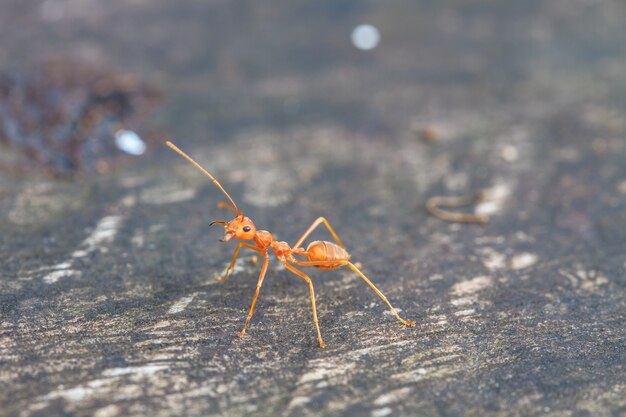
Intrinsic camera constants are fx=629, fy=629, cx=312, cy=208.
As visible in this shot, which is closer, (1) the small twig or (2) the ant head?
(2) the ant head

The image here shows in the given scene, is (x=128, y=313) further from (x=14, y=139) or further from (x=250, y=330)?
(x=14, y=139)

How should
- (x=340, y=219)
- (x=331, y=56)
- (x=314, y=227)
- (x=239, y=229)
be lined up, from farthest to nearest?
(x=331, y=56), (x=340, y=219), (x=314, y=227), (x=239, y=229)

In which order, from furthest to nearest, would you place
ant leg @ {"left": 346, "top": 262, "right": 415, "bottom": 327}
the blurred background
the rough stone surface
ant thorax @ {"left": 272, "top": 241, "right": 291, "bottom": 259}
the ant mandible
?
the blurred background
ant thorax @ {"left": 272, "top": 241, "right": 291, "bottom": 259}
the ant mandible
ant leg @ {"left": 346, "top": 262, "right": 415, "bottom": 327}
the rough stone surface

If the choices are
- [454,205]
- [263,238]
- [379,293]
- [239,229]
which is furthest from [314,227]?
[454,205]

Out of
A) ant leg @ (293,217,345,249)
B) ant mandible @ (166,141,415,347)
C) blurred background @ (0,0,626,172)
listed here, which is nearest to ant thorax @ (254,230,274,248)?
ant mandible @ (166,141,415,347)

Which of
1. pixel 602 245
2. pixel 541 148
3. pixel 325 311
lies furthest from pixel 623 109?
pixel 325 311

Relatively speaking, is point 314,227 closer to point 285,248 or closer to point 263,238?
point 285,248

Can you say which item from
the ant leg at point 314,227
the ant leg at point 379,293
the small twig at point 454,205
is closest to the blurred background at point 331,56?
the small twig at point 454,205

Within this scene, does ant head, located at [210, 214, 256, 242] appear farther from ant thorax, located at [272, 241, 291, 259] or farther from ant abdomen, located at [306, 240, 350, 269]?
ant abdomen, located at [306, 240, 350, 269]
